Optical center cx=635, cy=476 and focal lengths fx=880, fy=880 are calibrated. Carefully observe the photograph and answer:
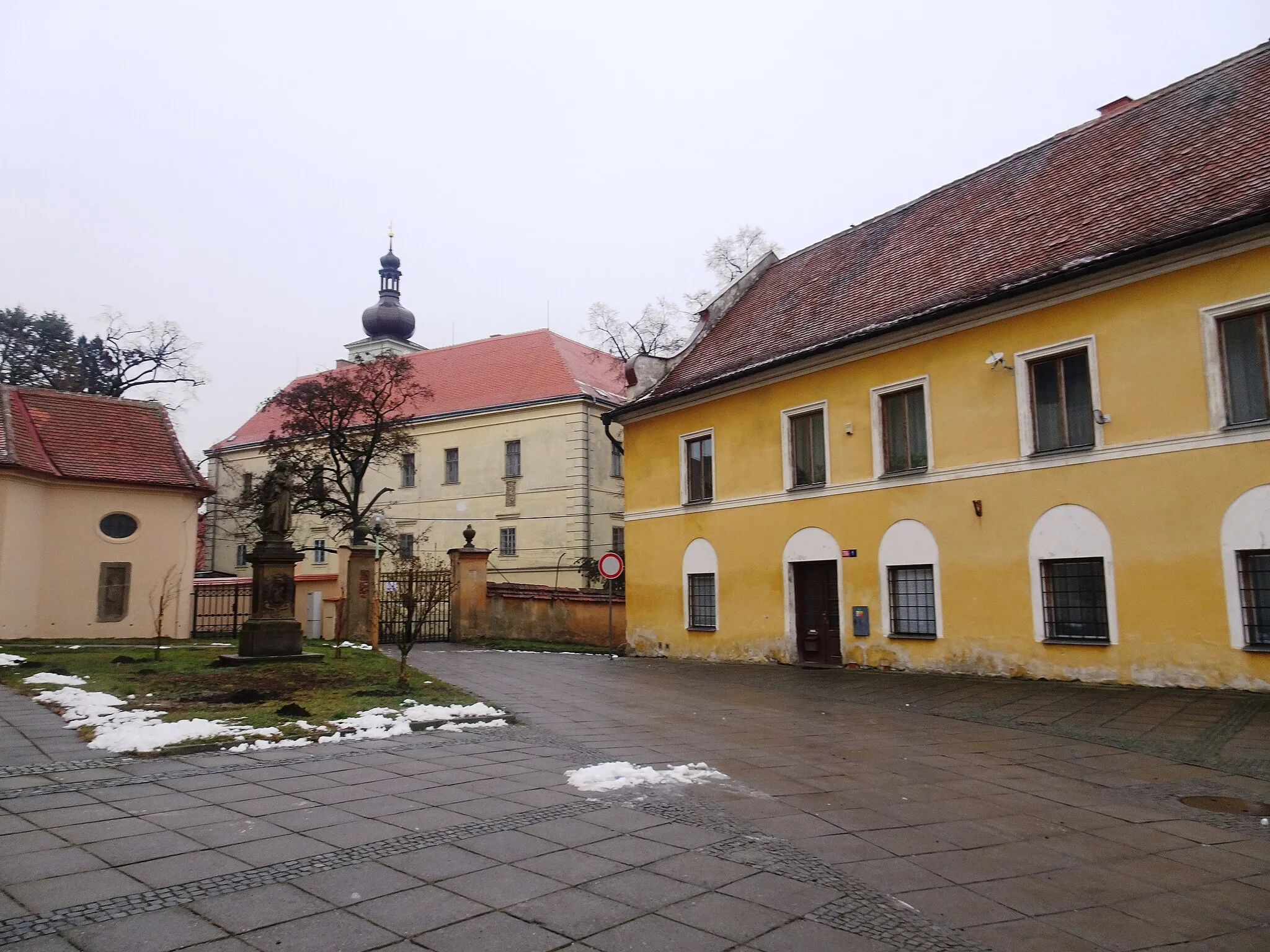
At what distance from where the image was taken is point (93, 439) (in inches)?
973

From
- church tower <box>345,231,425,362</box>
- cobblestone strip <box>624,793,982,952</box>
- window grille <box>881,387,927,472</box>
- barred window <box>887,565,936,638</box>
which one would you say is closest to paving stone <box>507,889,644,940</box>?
cobblestone strip <box>624,793,982,952</box>

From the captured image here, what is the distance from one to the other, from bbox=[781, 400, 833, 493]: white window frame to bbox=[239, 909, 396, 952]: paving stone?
1520 cm

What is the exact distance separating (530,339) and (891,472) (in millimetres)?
30396

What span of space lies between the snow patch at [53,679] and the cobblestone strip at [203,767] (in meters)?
5.81

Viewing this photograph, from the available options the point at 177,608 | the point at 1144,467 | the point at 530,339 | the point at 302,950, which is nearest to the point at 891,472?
the point at 1144,467

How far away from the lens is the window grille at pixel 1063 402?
1415 cm

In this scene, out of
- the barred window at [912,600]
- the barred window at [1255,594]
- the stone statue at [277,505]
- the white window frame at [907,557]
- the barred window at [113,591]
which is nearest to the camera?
the barred window at [1255,594]

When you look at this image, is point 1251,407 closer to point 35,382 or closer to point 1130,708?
point 1130,708

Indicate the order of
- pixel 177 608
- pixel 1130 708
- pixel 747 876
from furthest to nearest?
pixel 177 608
pixel 1130 708
pixel 747 876

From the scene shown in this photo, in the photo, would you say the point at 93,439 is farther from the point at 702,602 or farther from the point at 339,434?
the point at 702,602

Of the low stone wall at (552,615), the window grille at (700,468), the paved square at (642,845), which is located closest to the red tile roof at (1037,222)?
the window grille at (700,468)

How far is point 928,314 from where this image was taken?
16.0m

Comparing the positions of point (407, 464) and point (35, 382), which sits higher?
point (35, 382)

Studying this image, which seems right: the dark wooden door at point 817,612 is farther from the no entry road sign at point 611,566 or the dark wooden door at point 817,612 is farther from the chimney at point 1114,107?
the chimney at point 1114,107
